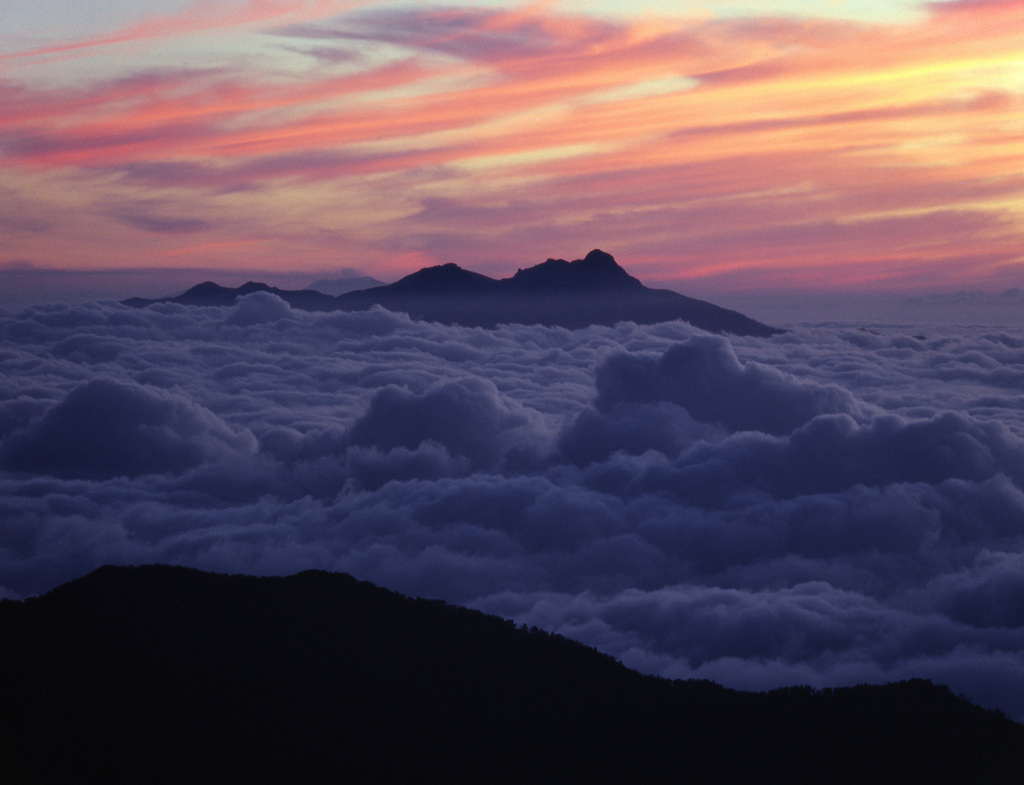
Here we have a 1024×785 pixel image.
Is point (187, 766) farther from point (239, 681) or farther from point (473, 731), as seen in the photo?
point (473, 731)

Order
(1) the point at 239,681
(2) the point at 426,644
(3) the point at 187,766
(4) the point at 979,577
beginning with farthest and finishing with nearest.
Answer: (4) the point at 979,577, (2) the point at 426,644, (1) the point at 239,681, (3) the point at 187,766

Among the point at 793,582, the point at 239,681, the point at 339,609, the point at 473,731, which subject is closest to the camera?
the point at 473,731

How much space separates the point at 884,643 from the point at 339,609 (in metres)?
85.9

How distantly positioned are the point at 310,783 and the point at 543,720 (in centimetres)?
2907

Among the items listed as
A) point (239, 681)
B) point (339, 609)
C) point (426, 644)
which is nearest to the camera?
point (239, 681)

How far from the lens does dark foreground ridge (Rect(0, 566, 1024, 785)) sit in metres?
92.9

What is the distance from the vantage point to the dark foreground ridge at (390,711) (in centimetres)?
9294

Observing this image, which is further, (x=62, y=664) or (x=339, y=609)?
(x=339, y=609)

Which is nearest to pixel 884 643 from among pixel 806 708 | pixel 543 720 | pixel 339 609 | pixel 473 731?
pixel 806 708

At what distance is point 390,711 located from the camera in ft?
348

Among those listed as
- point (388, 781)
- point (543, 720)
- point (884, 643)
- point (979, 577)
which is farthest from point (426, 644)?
point (979, 577)

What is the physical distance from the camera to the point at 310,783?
90.4m

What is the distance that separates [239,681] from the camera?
4301 inches

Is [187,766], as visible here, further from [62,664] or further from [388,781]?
[62,664]
